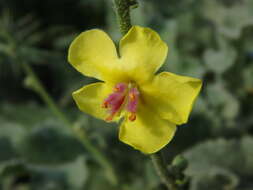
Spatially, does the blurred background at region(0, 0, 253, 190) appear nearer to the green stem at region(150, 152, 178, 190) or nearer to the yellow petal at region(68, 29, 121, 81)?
the green stem at region(150, 152, 178, 190)

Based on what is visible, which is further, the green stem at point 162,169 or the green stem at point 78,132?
the green stem at point 78,132

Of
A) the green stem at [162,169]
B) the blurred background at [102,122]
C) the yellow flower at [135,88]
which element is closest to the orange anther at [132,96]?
the yellow flower at [135,88]

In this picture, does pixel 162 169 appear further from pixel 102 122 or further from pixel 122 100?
pixel 102 122

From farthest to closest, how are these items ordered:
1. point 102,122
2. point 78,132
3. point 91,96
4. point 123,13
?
point 102,122 < point 78,132 < point 91,96 < point 123,13

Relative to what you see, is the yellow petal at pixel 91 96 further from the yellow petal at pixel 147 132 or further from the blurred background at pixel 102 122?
the blurred background at pixel 102 122

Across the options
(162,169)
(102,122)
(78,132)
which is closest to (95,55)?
(162,169)

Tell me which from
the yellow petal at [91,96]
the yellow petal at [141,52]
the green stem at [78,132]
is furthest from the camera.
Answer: the green stem at [78,132]

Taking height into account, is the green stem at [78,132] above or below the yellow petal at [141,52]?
below

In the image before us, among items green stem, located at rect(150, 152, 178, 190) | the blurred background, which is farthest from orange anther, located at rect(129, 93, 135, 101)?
the blurred background
